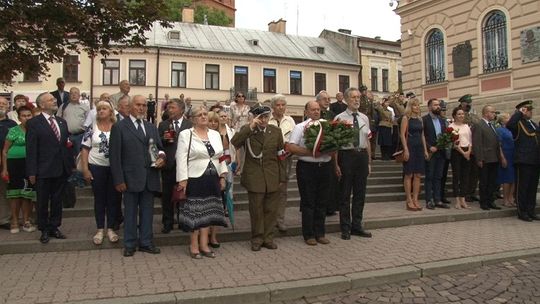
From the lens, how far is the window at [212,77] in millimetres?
38156

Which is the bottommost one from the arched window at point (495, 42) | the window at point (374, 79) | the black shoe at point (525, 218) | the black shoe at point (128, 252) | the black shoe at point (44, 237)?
the black shoe at point (128, 252)

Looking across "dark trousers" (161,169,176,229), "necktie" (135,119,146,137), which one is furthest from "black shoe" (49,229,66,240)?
"necktie" (135,119,146,137)

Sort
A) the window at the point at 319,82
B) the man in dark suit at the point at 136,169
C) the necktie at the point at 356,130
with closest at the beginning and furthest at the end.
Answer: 1. the man in dark suit at the point at 136,169
2. the necktie at the point at 356,130
3. the window at the point at 319,82

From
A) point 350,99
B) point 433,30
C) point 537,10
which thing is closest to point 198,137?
point 350,99

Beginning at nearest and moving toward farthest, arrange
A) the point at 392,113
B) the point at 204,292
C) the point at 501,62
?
the point at 204,292 → the point at 392,113 → the point at 501,62

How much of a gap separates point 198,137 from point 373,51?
137ft

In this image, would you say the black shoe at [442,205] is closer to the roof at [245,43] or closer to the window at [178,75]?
the window at [178,75]

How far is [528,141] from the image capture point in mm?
9133

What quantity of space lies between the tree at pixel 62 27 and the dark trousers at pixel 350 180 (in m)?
5.07

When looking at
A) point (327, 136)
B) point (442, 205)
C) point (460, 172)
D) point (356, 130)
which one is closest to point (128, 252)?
point (327, 136)

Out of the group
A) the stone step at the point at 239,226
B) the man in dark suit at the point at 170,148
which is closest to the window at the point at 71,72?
the stone step at the point at 239,226

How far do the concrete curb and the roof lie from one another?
3371cm

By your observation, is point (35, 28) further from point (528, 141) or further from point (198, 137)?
point (528, 141)

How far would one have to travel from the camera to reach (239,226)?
300 inches
